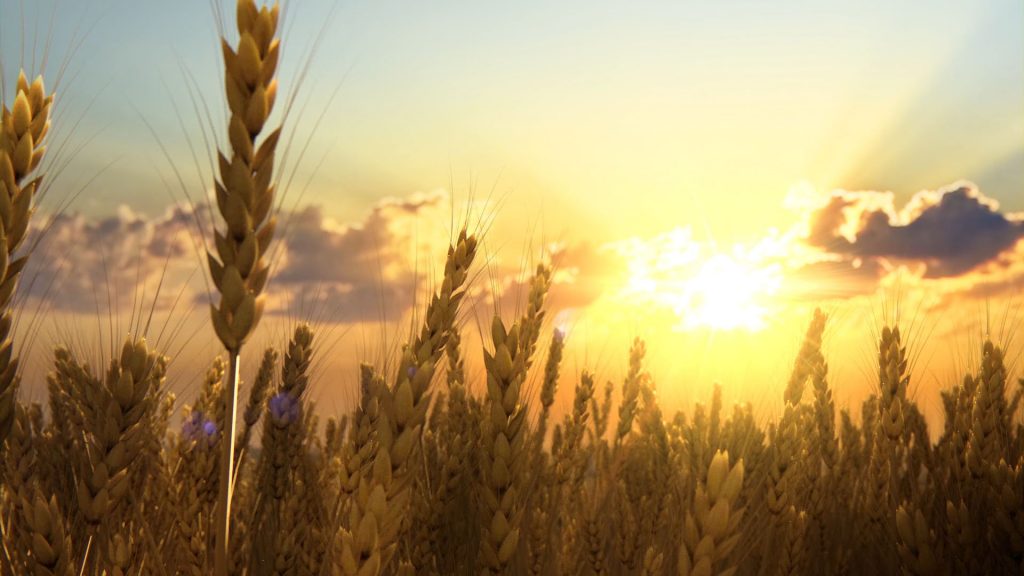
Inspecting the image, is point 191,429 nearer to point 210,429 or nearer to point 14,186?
point 210,429

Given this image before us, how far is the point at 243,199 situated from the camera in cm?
166

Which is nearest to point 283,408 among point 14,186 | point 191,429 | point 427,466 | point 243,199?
point 191,429

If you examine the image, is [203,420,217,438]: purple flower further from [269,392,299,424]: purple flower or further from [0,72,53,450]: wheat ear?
[0,72,53,450]: wheat ear

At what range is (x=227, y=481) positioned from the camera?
5.14 ft

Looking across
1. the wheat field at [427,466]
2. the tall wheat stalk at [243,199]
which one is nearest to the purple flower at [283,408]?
the wheat field at [427,466]

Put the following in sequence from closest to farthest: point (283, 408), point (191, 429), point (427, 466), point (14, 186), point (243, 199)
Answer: point (243, 199) < point (14, 186) < point (427, 466) < point (191, 429) < point (283, 408)

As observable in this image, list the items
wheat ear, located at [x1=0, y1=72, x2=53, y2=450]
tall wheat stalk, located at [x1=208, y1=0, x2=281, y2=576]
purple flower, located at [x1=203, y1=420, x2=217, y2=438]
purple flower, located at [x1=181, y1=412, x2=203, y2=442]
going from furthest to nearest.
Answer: purple flower, located at [x1=181, y1=412, x2=203, y2=442], purple flower, located at [x1=203, y1=420, x2=217, y2=438], wheat ear, located at [x1=0, y1=72, x2=53, y2=450], tall wheat stalk, located at [x1=208, y1=0, x2=281, y2=576]

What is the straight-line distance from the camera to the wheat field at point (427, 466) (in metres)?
1.70

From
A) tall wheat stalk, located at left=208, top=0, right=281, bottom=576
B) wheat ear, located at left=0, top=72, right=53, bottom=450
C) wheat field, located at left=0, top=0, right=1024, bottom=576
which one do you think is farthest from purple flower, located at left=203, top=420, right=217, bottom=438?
tall wheat stalk, located at left=208, top=0, right=281, bottom=576

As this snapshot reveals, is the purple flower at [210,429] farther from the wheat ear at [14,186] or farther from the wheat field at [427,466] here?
the wheat ear at [14,186]

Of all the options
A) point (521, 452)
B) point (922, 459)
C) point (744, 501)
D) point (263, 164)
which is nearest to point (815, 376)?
point (922, 459)

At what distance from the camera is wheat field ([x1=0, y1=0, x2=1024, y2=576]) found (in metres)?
1.70

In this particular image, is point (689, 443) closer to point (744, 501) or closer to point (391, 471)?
point (744, 501)

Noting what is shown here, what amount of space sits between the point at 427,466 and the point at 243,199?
1.80 m
